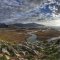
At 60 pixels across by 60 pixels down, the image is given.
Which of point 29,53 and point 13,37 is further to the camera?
point 13,37

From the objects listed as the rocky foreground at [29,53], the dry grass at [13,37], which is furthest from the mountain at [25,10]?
the rocky foreground at [29,53]

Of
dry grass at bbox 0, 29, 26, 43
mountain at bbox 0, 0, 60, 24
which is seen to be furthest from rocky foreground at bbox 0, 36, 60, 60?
mountain at bbox 0, 0, 60, 24

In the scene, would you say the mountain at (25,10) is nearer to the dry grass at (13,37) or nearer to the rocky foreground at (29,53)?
the dry grass at (13,37)

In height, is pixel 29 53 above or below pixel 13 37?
above

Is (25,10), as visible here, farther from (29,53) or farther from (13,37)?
(29,53)

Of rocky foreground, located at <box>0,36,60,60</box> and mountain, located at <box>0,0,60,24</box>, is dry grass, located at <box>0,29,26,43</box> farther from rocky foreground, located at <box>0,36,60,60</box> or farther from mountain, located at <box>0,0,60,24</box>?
mountain, located at <box>0,0,60,24</box>

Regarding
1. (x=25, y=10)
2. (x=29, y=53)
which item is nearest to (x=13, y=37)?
(x=29, y=53)

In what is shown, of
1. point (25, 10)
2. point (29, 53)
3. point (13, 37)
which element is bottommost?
point (25, 10)

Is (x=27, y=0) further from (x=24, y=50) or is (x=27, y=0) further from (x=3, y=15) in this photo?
(x=24, y=50)

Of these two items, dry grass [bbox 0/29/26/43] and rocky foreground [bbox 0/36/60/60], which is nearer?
rocky foreground [bbox 0/36/60/60]

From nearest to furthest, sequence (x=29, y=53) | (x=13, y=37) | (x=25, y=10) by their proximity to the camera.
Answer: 1. (x=29, y=53)
2. (x=13, y=37)
3. (x=25, y=10)


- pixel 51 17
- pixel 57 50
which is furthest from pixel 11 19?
pixel 57 50
